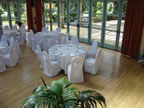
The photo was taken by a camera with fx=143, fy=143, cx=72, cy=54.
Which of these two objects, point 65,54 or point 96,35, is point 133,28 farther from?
point 65,54

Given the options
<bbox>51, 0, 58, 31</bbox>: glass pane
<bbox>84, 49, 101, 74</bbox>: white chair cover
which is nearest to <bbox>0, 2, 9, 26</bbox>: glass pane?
<bbox>51, 0, 58, 31</bbox>: glass pane

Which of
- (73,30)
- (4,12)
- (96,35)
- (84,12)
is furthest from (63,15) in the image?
(4,12)

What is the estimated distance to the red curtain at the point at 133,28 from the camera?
575 centimetres

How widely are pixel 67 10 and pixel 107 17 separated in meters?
2.81

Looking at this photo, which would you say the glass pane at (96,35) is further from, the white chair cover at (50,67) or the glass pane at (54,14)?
the white chair cover at (50,67)

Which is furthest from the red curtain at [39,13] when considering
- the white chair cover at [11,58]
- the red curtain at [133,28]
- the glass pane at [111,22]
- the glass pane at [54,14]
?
the red curtain at [133,28]

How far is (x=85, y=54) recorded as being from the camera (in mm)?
4887

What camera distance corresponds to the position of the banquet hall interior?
13.1 ft

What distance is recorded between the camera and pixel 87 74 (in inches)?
191

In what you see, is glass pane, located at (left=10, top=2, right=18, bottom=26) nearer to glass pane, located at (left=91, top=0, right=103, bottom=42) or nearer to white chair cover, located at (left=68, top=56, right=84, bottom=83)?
glass pane, located at (left=91, top=0, right=103, bottom=42)

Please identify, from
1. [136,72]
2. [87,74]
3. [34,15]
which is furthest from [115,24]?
[34,15]

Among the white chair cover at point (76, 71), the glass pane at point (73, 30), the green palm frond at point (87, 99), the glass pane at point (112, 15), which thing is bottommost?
the white chair cover at point (76, 71)

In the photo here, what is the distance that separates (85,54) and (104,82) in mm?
1132

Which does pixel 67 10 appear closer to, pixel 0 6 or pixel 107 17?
pixel 107 17
